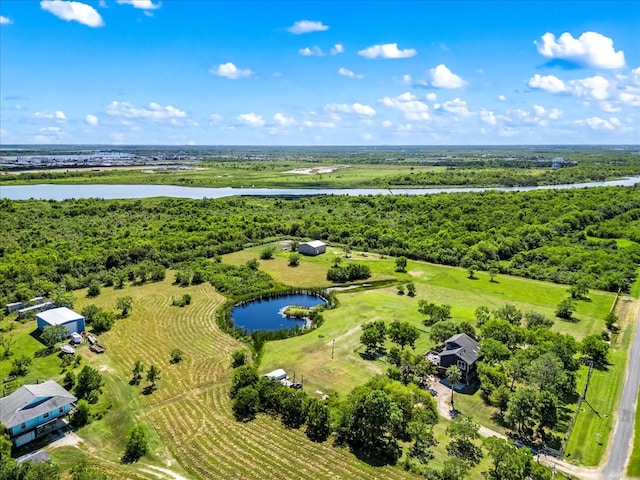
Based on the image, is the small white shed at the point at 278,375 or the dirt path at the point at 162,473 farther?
the small white shed at the point at 278,375

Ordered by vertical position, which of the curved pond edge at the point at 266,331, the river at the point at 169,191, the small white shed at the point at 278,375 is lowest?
the curved pond edge at the point at 266,331

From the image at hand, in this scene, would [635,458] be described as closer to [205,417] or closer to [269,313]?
[205,417]

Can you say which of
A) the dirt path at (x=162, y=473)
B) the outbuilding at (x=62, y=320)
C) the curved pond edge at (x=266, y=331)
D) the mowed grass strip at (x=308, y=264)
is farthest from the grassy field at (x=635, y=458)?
the outbuilding at (x=62, y=320)

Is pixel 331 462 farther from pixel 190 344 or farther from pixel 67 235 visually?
pixel 67 235

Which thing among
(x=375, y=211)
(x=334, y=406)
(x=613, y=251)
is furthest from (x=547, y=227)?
(x=334, y=406)

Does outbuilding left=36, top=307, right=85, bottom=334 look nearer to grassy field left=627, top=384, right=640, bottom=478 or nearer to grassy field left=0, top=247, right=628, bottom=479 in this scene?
grassy field left=0, top=247, right=628, bottom=479

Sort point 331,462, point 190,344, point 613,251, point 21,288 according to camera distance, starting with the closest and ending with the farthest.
Result: point 331,462 → point 190,344 → point 21,288 → point 613,251

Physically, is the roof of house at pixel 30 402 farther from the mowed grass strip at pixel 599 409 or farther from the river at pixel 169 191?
the river at pixel 169 191
